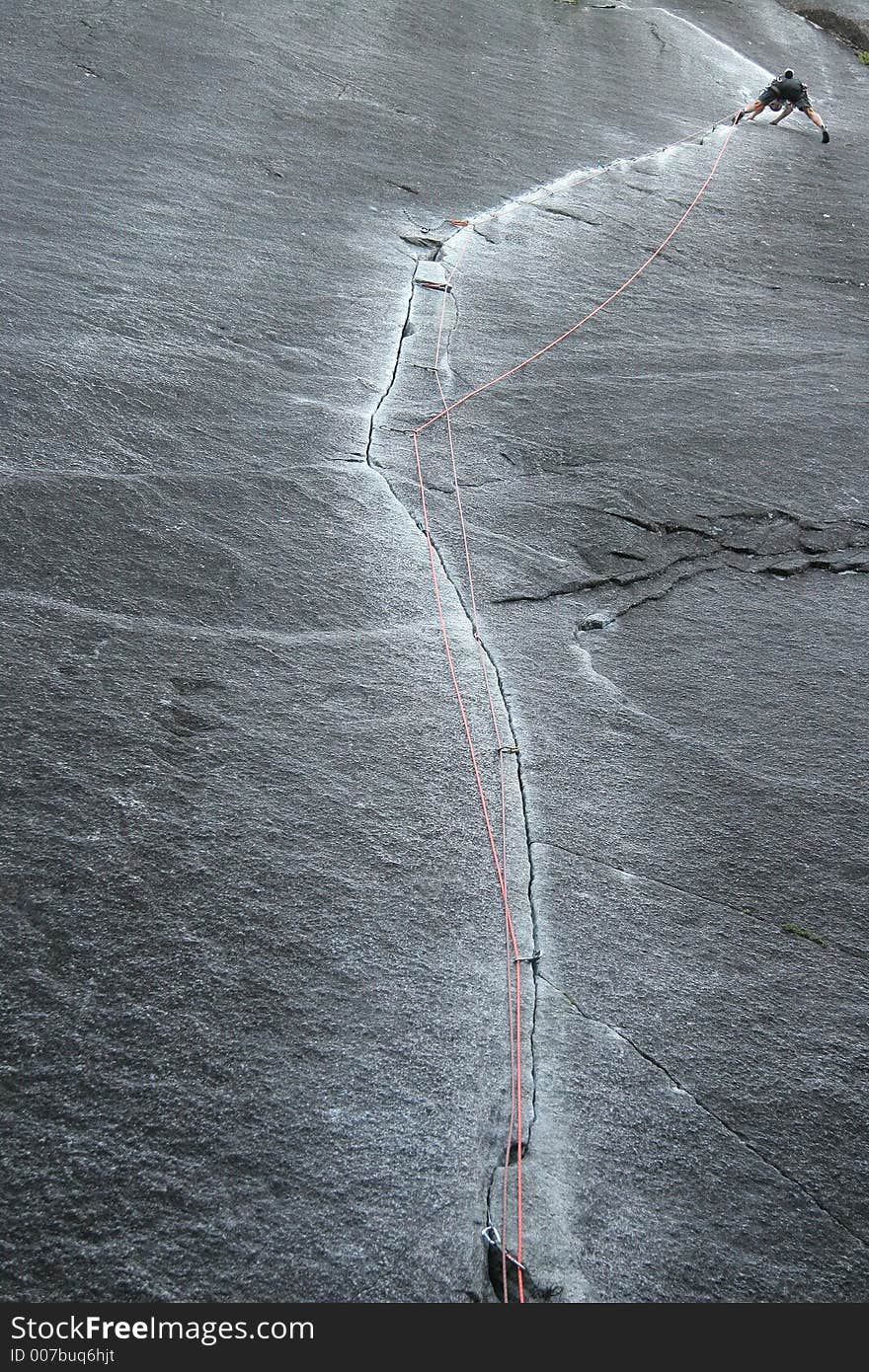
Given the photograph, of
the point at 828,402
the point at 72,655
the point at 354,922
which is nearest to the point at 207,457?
the point at 72,655

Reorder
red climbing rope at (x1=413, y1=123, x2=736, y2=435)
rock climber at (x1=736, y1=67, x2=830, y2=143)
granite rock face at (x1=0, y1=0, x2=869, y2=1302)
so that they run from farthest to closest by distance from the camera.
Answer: rock climber at (x1=736, y1=67, x2=830, y2=143) → red climbing rope at (x1=413, y1=123, x2=736, y2=435) → granite rock face at (x1=0, y1=0, x2=869, y2=1302)

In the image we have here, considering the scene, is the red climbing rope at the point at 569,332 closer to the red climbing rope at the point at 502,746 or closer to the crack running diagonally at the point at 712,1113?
the red climbing rope at the point at 502,746

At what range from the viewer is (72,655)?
3.10 meters

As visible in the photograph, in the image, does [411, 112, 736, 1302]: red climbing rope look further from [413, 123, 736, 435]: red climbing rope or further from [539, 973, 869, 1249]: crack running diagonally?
[539, 973, 869, 1249]: crack running diagonally

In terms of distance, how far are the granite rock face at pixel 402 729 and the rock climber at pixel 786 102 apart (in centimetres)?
281

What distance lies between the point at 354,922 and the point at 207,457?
2.28 meters

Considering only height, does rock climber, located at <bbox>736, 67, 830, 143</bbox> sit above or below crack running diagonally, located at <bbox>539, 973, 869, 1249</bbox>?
above

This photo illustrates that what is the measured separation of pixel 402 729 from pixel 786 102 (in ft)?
27.1

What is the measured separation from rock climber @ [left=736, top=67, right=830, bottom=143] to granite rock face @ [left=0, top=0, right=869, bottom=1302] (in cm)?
281

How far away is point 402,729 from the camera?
3.26m

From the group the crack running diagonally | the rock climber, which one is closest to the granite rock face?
the crack running diagonally

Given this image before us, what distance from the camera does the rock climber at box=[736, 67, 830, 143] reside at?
873cm

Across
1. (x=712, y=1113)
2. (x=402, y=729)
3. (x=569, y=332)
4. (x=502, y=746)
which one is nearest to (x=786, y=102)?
(x=569, y=332)

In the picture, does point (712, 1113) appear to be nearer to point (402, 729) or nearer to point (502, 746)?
point (502, 746)
